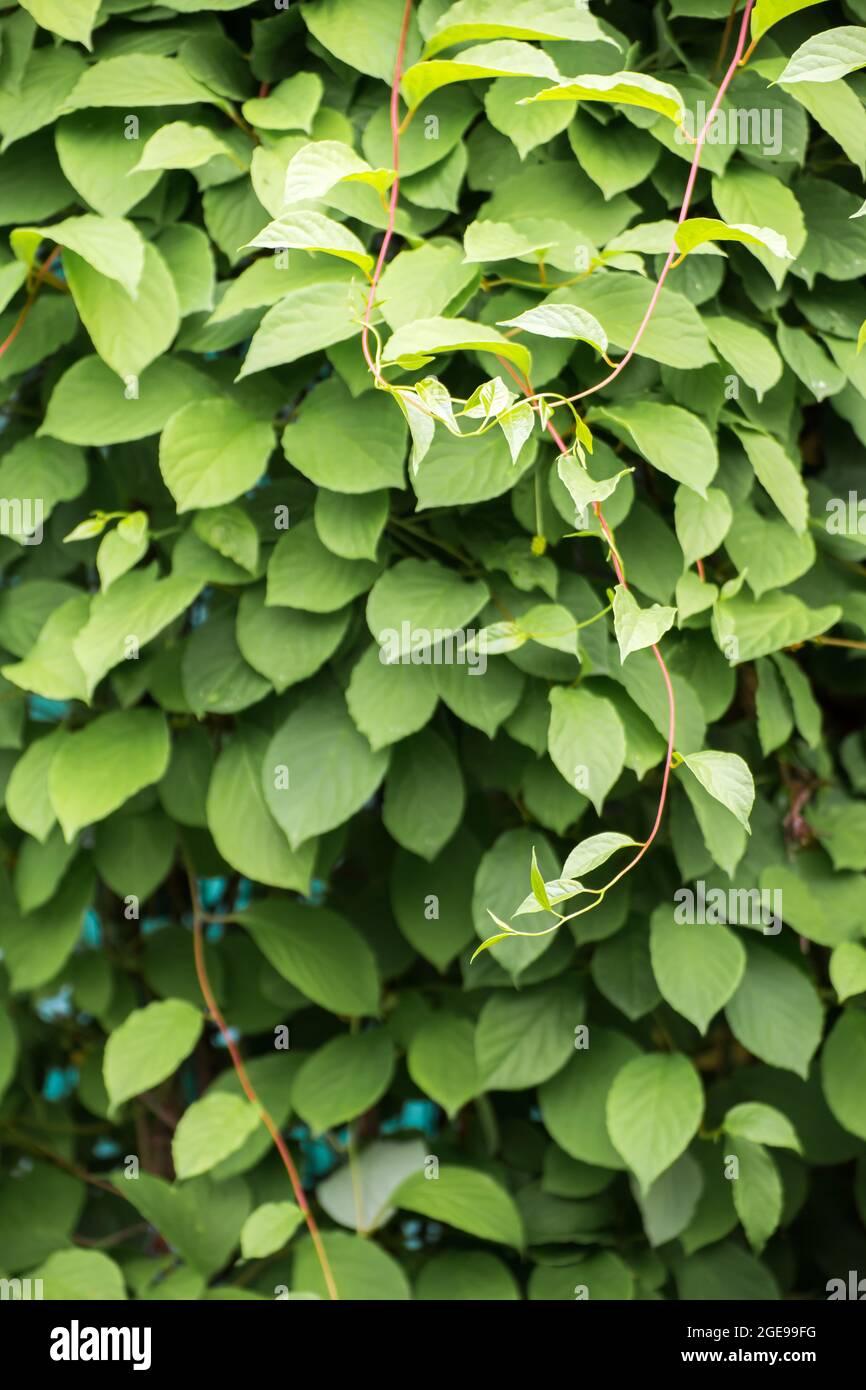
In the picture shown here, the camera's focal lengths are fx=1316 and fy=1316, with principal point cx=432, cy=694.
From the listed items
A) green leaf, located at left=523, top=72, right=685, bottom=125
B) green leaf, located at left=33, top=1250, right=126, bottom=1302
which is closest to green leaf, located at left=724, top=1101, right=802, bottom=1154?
green leaf, located at left=33, top=1250, right=126, bottom=1302

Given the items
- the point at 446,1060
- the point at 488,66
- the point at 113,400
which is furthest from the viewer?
the point at 446,1060

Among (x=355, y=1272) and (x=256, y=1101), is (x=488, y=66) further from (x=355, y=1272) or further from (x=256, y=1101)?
(x=355, y=1272)

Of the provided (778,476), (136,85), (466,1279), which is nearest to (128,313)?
(136,85)

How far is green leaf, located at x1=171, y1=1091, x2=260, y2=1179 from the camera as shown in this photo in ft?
3.63

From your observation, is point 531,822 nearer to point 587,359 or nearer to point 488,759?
point 488,759

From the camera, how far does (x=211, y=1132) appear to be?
1125mm

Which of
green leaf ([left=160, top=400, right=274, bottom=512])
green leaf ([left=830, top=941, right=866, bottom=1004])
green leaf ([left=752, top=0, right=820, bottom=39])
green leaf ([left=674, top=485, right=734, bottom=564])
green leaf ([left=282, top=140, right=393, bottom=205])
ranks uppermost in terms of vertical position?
green leaf ([left=752, top=0, right=820, bottom=39])

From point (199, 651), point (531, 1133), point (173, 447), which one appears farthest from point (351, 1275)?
point (173, 447)

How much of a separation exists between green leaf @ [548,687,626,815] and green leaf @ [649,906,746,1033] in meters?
0.18

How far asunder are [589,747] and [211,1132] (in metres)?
0.48

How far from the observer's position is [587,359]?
40.9 inches

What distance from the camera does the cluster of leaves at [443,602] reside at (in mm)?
1001

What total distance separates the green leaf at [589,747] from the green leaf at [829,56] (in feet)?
1.46

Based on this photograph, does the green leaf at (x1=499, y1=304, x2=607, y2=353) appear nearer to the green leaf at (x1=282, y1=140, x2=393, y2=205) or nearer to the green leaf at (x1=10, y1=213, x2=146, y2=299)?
the green leaf at (x1=282, y1=140, x2=393, y2=205)
